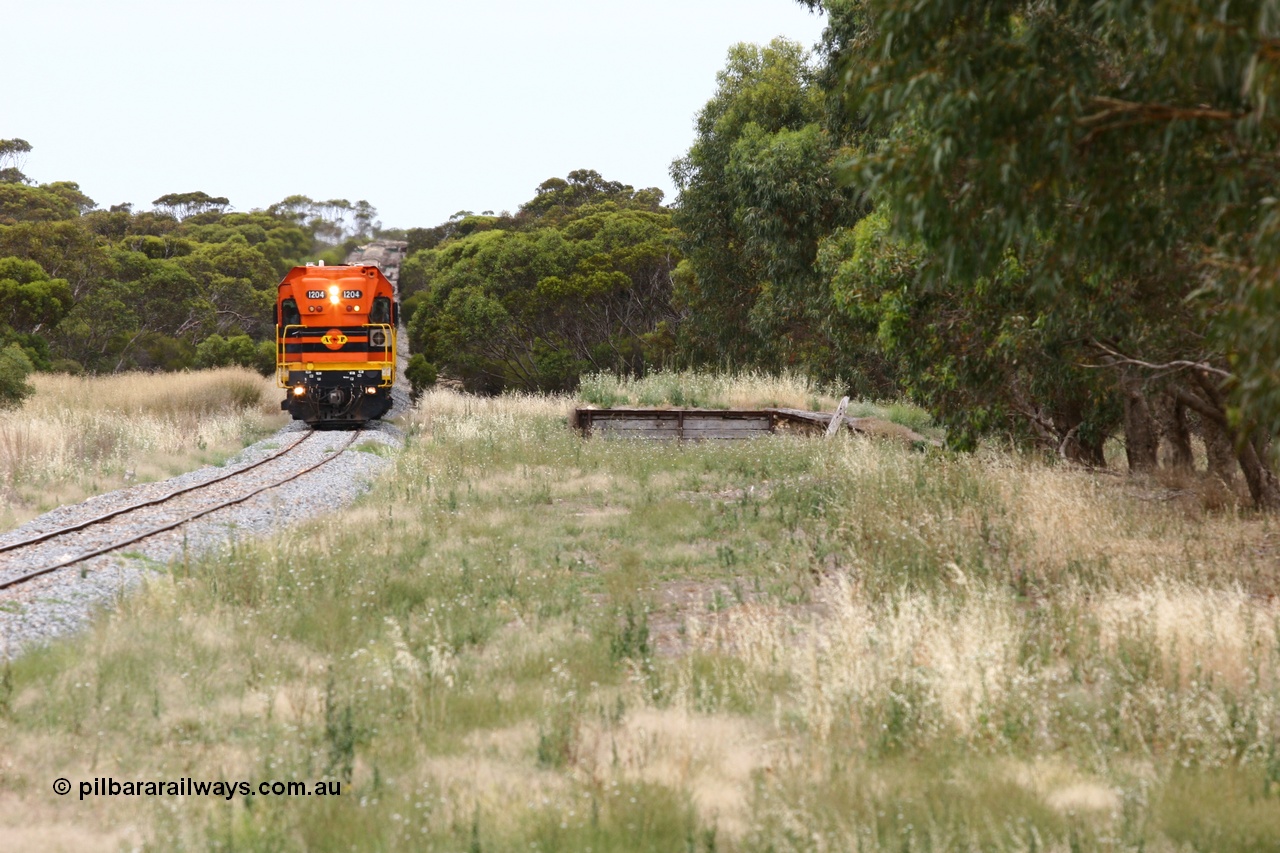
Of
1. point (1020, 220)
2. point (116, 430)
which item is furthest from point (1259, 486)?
point (116, 430)

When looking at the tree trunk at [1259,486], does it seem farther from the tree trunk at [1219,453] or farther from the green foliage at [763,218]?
the green foliage at [763,218]

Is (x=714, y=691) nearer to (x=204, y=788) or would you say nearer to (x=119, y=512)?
(x=204, y=788)

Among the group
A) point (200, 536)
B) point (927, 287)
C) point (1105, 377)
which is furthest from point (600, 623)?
point (1105, 377)

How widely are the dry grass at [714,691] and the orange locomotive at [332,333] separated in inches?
584

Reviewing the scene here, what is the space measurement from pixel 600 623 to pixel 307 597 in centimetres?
251

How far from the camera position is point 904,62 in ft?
18.6

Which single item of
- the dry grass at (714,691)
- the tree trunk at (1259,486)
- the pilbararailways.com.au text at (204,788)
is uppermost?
the tree trunk at (1259,486)

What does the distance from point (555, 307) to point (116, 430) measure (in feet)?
94.0

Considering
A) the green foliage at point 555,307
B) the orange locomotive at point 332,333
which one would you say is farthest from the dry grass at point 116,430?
the green foliage at point 555,307

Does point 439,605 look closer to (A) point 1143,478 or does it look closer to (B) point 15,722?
(B) point 15,722

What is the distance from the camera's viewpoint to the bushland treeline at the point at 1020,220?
16.4ft

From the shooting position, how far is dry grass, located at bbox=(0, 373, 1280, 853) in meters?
4.77

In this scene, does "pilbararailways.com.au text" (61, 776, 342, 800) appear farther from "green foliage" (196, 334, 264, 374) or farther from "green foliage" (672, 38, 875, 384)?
"green foliage" (196, 334, 264, 374)

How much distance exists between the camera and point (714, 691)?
21.2 ft
